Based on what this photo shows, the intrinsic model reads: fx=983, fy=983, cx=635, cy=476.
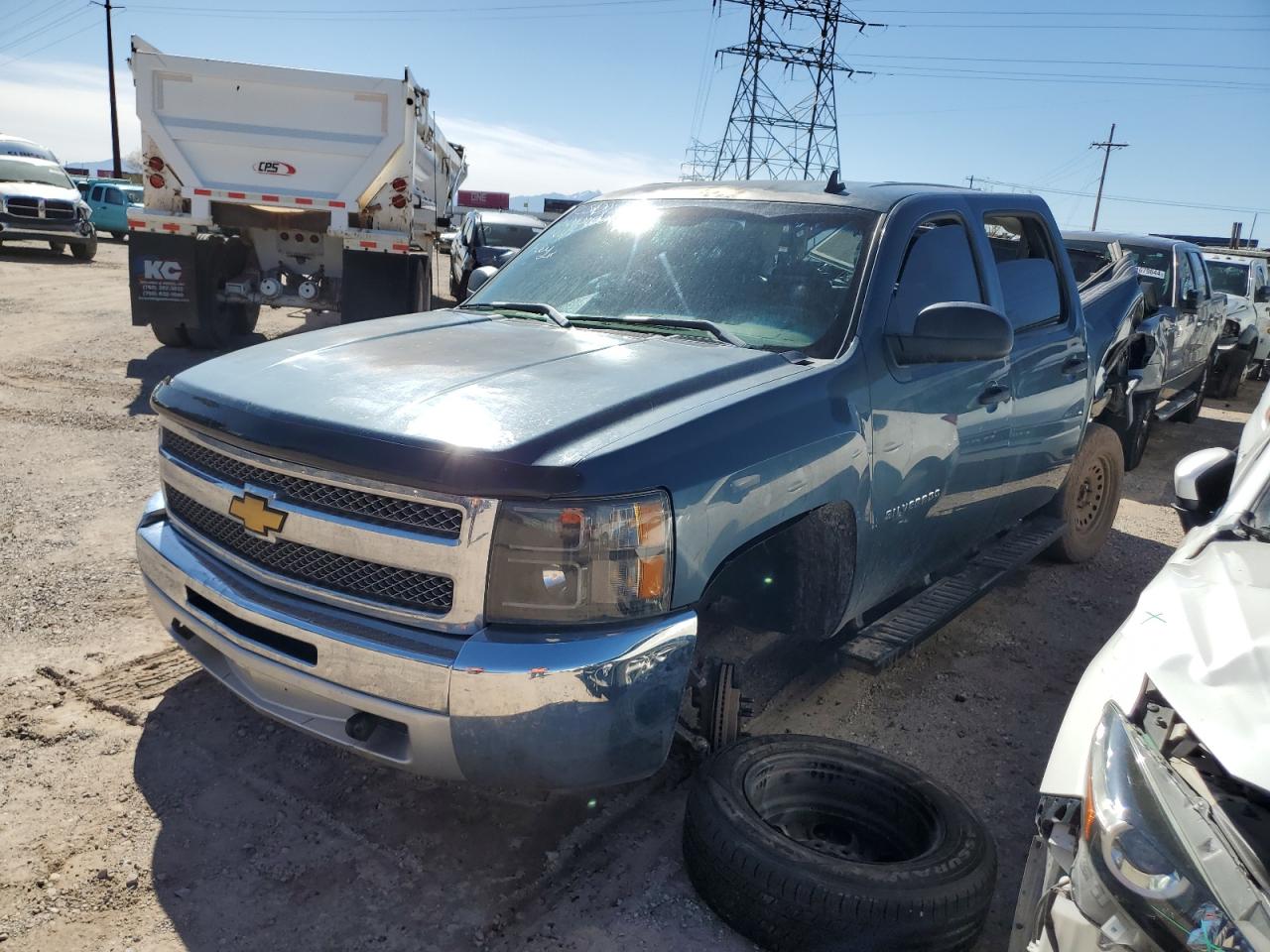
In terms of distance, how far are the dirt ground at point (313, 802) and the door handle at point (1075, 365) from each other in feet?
4.13

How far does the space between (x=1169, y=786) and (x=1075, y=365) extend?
128 inches

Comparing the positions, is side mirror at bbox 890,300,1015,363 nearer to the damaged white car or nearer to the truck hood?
the truck hood

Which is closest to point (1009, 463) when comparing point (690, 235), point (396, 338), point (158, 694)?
point (690, 235)

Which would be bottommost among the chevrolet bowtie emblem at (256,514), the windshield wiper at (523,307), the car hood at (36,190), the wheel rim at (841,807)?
the wheel rim at (841,807)

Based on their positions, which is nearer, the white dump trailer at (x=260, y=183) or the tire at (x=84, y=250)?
the white dump trailer at (x=260, y=183)

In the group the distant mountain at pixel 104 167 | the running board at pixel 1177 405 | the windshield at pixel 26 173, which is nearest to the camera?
the running board at pixel 1177 405

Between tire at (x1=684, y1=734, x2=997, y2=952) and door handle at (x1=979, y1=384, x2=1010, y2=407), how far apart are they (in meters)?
1.54

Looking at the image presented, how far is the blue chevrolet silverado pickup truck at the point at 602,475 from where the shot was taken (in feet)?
7.59

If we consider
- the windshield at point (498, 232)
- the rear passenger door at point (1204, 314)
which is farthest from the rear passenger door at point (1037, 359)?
the windshield at point (498, 232)

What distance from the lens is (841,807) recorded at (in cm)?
290

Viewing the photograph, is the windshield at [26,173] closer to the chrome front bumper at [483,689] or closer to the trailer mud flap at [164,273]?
the trailer mud flap at [164,273]

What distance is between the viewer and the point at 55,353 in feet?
32.4

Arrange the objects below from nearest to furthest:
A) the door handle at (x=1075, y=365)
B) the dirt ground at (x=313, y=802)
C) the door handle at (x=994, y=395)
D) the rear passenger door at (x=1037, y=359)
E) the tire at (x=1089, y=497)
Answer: the dirt ground at (x=313, y=802) < the door handle at (x=994, y=395) < the rear passenger door at (x=1037, y=359) < the door handle at (x=1075, y=365) < the tire at (x=1089, y=497)

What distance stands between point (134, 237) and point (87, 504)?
554 centimetres
